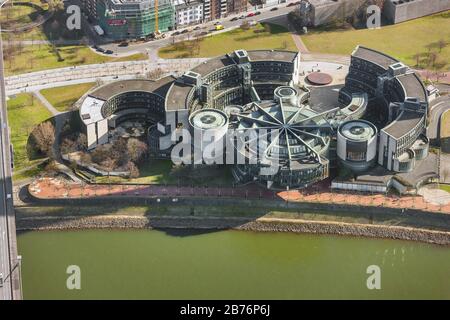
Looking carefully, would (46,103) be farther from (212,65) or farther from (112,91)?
(212,65)

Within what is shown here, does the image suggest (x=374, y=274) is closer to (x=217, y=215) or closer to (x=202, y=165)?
(x=217, y=215)

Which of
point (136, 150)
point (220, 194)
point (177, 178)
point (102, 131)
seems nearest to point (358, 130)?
point (220, 194)

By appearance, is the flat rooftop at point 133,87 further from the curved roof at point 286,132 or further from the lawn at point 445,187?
the lawn at point 445,187

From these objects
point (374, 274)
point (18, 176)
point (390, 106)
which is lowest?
point (374, 274)

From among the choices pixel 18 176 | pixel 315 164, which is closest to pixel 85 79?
pixel 18 176

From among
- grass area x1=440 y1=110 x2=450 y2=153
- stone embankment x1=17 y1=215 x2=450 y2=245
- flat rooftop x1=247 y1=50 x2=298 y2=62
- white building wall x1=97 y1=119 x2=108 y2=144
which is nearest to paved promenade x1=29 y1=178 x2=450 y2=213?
stone embankment x1=17 y1=215 x2=450 y2=245

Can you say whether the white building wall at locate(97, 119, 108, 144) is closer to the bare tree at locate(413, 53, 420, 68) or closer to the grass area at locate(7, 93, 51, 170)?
the grass area at locate(7, 93, 51, 170)
